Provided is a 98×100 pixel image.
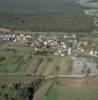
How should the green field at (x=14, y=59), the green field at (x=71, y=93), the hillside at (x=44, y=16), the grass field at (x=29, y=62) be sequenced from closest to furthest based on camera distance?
1. the green field at (x=71, y=93)
2. the grass field at (x=29, y=62)
3. the green field at (x=14, y=59)
4. the hillside at (x=44, y=16)

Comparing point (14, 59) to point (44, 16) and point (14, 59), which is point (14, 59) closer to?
point (14, 59)

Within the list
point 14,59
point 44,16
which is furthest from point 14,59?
point 44,16

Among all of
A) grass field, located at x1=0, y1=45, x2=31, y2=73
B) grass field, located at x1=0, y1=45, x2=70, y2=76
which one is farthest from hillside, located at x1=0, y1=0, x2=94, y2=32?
grass field, located at x1=0, y1=45, x2=70, y2=76

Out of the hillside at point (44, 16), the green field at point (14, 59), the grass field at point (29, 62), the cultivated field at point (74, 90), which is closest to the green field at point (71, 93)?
the cultivated field at point (74, 90)

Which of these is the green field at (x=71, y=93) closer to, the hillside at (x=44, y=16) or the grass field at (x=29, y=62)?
the grass field at (x=29, y=62)

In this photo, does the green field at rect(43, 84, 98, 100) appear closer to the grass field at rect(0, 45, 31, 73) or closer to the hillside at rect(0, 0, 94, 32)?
the grass field at rect(0, 45, 31, 73)

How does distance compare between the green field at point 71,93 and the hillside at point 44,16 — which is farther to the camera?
the hillside at point 44,16
